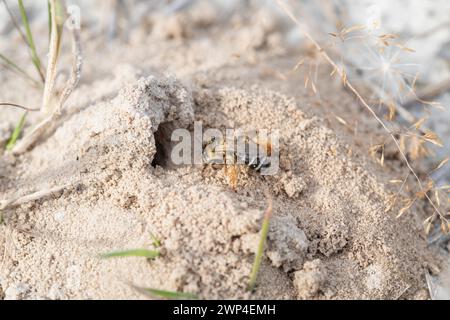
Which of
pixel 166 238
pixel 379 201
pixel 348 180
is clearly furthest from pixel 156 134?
pixel 379 201

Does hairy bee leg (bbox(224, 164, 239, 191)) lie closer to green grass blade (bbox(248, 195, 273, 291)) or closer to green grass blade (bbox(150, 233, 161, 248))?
green grass blade (bbox(248, 195, 273, 291))

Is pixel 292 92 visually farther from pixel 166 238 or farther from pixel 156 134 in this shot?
pixel 166 238

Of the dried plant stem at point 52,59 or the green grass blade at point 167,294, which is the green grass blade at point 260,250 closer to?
Answer: the green grass blade at point 167,294

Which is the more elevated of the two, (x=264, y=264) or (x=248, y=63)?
(x=248, y=63)

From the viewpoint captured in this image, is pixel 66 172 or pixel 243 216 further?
pixel 66 172

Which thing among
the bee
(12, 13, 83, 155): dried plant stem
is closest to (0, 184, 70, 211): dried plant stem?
(12, 13, 83, 155): dried plant stem

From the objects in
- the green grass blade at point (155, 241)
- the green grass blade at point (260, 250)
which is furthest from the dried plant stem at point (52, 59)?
the green grass blade at point (260, 250)

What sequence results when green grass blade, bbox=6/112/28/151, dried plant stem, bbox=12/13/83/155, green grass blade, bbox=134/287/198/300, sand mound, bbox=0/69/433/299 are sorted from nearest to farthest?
green grass blade, bbox=134/287/198/300 → sand mound, bbox=0/69/433/299 → dried plant stem, bbox=12/13/83/155 → green grass blade, bbox=6/112/28/151

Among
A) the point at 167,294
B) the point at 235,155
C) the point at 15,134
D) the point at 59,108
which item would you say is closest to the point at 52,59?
the point at 59,108
